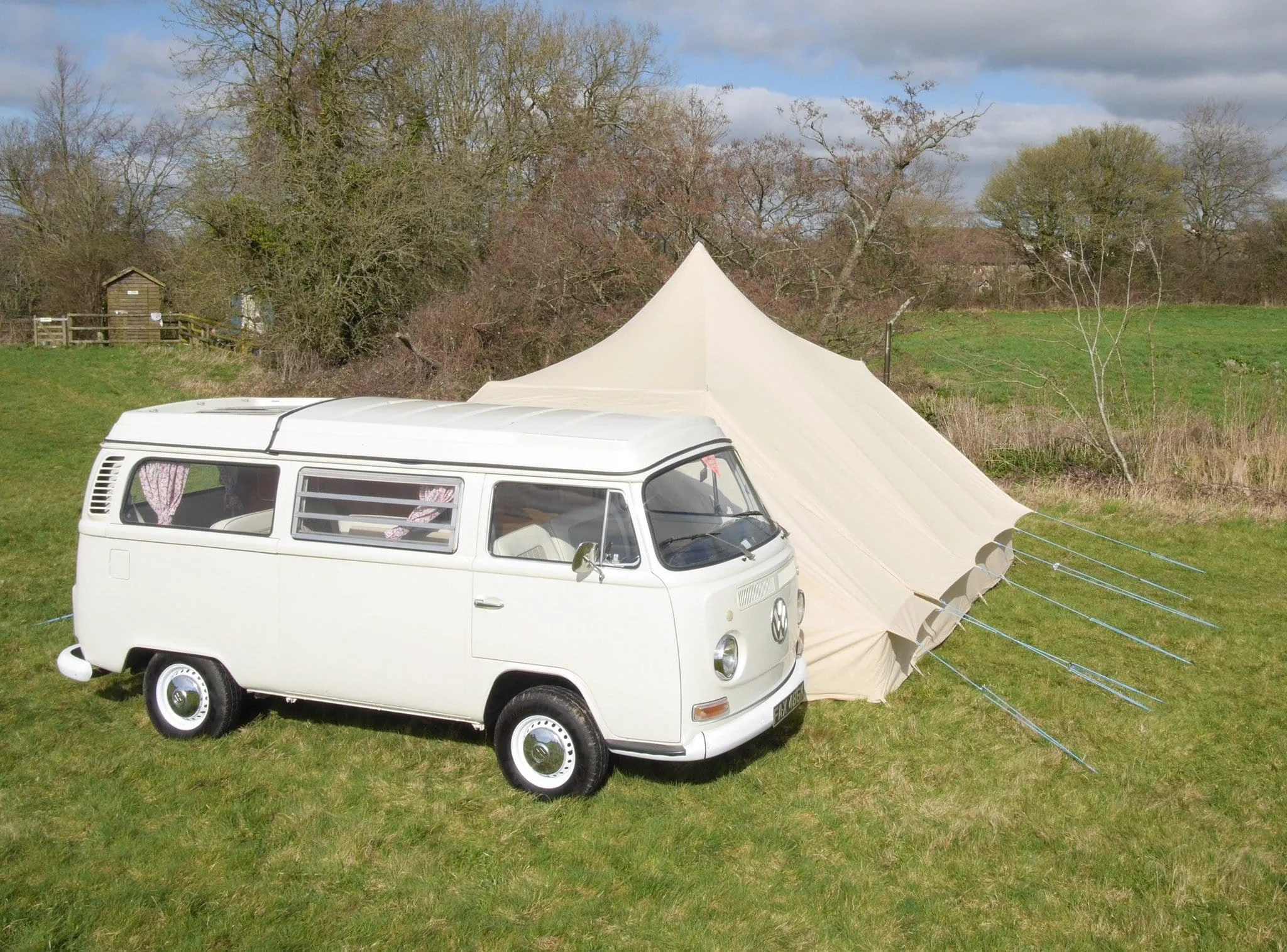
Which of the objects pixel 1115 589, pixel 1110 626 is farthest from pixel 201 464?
pixel 1115 589

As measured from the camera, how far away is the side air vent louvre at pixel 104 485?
6043mm

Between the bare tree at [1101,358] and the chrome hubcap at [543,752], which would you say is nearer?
the chrome hubcap at [543,752]

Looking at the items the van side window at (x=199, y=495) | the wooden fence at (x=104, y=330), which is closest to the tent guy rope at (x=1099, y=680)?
the van side window at (x=199, y=495)

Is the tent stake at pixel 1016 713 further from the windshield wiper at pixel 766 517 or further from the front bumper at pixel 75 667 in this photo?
the front bumper at pixel 75 667

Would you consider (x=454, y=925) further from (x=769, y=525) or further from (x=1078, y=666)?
(x=1078, y=666)

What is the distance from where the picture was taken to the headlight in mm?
5039

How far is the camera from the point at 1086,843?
5012mm

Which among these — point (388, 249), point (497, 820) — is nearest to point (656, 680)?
point (497, 820)

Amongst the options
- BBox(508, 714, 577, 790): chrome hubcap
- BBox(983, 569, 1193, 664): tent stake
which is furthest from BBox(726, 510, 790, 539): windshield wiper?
BBox(983, 569, 1193, 664): tent stake

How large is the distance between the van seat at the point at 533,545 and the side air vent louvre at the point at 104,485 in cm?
237

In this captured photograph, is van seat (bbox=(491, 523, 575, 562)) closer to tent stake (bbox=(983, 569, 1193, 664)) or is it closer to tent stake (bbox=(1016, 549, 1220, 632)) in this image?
tent stake (bbox=(983, 569, 1193, 664))

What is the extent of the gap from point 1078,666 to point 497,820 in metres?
3.94

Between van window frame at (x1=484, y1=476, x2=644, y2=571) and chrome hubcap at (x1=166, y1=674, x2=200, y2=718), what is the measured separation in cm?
206

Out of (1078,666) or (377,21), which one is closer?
(1078,666)
